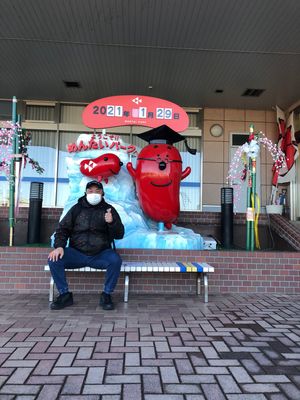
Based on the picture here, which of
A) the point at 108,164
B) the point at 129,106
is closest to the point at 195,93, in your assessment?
the point at 129,106

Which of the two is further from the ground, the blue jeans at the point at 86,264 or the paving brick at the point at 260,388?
the blue jeans at the point at 86,264

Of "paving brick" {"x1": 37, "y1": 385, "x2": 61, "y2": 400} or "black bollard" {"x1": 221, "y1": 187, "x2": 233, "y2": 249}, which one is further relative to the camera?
"black bollard" {"x1": 221, "y1": 187, "x2": 233, "y2": 249}

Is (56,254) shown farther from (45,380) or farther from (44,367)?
(45,380)

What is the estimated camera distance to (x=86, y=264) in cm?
420

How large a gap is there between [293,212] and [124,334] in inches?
349

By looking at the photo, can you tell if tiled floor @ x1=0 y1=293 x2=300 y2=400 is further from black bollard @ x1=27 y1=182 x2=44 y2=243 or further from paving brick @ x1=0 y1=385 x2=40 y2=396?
black bollard @ x1=27 y1=182 x2=44 y2=243

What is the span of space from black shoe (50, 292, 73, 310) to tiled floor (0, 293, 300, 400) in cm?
8

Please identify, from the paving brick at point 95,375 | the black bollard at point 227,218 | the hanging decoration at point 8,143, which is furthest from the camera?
the black bollard at point 227,218

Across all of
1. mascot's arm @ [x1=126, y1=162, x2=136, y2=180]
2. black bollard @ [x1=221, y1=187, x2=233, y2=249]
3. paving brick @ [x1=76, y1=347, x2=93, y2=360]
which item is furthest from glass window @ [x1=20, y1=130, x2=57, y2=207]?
paving brick @ [x1=76, y1=347, x2=93, y2=360]

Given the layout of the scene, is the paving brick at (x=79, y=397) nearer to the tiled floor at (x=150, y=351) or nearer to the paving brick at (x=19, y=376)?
the tiled floor at (x=150, y=351)

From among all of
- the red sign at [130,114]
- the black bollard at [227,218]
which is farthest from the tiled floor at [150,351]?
the red sign at [130,114]

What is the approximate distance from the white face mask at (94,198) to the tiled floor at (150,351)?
118 cm

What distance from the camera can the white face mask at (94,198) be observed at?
4.27m

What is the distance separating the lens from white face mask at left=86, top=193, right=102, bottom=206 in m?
4.27
